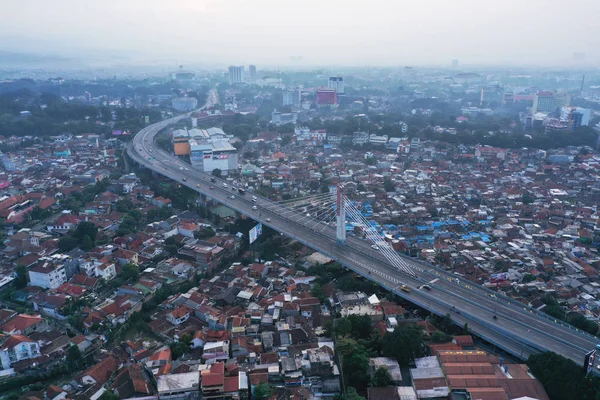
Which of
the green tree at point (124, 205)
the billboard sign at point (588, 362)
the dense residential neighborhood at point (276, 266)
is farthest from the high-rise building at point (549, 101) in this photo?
the billboard sign at point (588, 362)

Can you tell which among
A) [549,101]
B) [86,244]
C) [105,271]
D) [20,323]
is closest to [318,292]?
[105,271]

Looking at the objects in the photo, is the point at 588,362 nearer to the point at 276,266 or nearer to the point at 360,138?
the point at 276,266

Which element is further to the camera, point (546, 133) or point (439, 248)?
point (546, 133)

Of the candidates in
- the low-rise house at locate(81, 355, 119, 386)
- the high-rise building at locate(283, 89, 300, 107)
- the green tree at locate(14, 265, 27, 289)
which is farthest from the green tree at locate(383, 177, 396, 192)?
the high-rise building at locate(283, 89, 300, 107)

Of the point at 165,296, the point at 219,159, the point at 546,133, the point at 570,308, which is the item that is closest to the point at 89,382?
the point at 165,296

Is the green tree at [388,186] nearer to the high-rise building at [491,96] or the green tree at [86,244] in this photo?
the green tree at [86,244]

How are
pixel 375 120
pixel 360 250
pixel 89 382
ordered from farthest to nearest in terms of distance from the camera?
pixel 375 120 < pixel 360 250 < pixel 89 382

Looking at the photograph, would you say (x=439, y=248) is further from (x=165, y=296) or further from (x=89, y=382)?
(x=89, y=382)
